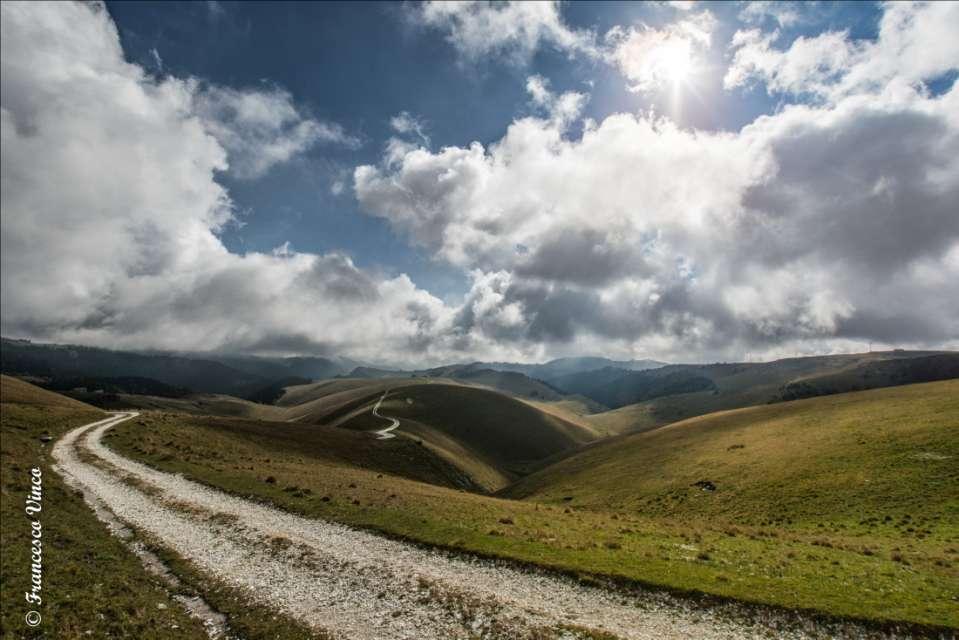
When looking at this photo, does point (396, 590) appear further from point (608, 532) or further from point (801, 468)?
point (801, 468)

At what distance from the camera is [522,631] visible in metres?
17.8

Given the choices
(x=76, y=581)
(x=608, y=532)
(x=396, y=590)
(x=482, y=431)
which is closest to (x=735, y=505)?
(x=608, y=532)

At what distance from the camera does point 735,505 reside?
46.4 metres

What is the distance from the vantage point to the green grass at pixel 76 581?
17.2 m

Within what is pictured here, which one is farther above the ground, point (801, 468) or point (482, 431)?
point (801, 468)

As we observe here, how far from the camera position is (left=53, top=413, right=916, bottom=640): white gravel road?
60.1 feet

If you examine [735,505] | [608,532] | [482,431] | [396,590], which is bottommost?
[482,431]

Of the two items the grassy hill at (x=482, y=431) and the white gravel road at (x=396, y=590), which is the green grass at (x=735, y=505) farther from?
the grassy hill at (x=482, y=431)

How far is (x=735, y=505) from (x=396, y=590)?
128 feet

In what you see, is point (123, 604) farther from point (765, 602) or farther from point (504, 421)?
point (504, 421)

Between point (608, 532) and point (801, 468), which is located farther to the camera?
point (801, 468)

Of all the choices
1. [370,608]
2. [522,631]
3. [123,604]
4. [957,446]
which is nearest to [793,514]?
[957,446]

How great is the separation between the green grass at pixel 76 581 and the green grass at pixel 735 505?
36.6 feet

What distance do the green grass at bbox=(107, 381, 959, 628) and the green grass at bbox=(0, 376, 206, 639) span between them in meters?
11.1
